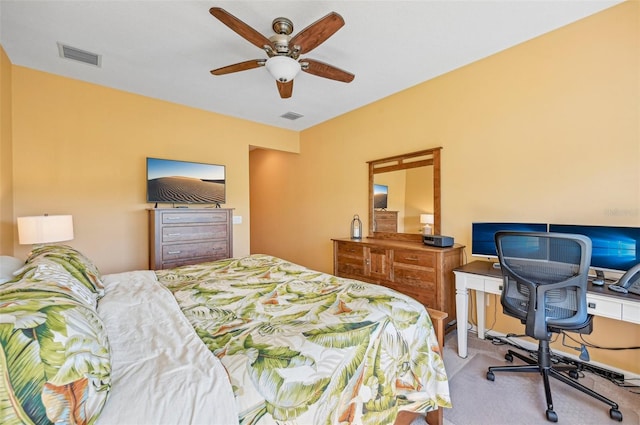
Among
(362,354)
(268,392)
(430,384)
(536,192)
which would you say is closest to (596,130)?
(536,192)

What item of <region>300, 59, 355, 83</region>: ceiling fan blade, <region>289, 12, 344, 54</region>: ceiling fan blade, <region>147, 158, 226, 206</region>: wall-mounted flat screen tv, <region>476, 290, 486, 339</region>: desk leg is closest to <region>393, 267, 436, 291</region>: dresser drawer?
<region>476, 290, 486, 339</region>: desk leg

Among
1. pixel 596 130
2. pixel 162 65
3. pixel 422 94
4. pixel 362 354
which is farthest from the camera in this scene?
pixel 422 94

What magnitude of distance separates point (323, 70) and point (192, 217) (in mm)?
2350

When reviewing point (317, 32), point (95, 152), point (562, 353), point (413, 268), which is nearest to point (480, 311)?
point (562, 353)

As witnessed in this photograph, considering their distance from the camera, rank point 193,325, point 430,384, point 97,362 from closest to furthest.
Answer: point 97,362 < point 193,325 < point 430,384

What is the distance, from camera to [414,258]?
2.84 m

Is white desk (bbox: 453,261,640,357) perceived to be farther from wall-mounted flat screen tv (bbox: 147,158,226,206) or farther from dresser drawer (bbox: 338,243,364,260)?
wall-mounted flat screen tv (bbox: 147,158,226,206)

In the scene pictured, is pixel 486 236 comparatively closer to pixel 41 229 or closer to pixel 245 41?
pixel 245 41

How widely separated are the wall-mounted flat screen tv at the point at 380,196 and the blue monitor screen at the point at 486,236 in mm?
1266

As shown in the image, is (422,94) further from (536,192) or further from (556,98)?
(536,192)

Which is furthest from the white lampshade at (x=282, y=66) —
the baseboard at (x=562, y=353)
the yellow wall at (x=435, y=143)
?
the baseboard at (x=562, y=353)

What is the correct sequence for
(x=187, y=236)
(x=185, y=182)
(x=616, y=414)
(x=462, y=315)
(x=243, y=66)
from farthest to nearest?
(x=185, y=182)
(x=187, y=236)
(x=462, y=315)
(x=243, y=66)
(x=616, y=414)

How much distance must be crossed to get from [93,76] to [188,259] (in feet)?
7.64

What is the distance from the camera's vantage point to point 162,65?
2832mm
